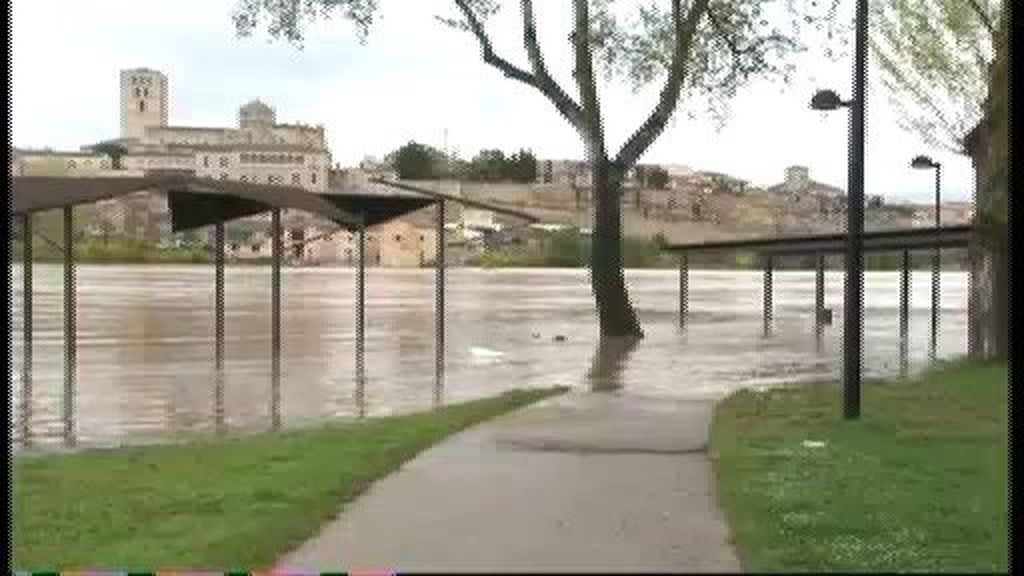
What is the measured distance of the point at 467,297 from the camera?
5012 cm

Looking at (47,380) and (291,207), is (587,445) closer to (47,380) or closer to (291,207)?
(47,380)

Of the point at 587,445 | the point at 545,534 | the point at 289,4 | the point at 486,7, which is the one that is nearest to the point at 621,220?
the point at 486,7

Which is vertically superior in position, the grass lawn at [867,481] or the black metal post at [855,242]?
the black metal post at [855,242]

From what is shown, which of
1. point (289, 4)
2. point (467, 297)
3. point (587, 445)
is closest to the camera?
point (587, 445)

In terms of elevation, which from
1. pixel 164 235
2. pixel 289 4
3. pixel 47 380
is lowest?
pixel 47 380

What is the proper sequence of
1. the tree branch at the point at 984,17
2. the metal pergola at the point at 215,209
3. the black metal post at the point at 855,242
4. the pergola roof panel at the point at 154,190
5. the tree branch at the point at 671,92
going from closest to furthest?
the black metal post at the point at 855,242
the metal pergola at the point at 215,209
the pergola roof panel at the point at 154,190
the tree branch at the point at 984,17
the tree branch at the point at 671,92

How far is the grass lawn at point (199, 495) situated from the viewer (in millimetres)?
6281

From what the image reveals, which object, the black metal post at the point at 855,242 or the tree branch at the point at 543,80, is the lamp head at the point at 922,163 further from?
the black metal post at the point at 855,242

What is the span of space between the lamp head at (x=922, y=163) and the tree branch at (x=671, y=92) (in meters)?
4.41

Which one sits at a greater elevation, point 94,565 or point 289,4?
point 289,4

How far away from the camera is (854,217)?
1218 cm

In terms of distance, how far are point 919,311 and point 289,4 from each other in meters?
28.1

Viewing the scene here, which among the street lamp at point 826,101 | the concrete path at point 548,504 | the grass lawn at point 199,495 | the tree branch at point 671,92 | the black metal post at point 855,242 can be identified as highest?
the tree branch at point 671,92

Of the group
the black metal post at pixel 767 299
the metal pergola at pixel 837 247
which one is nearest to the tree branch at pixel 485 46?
the metal pergola at pixel 837 247
